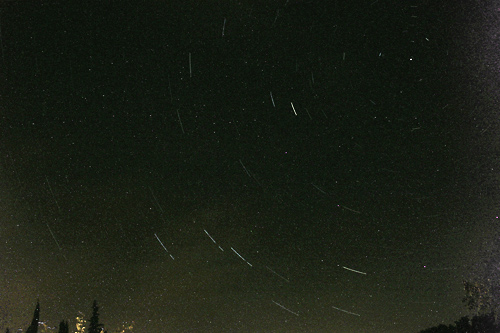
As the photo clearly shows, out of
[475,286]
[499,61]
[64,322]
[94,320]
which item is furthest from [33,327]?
[499,61]

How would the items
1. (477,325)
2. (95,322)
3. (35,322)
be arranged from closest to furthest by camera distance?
1. (477,325)
2. (95,322)
3. (35,322)

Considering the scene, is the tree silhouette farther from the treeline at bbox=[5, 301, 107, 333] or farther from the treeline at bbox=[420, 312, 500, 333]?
the treeline at bbox=[420, 312, 500, 333]

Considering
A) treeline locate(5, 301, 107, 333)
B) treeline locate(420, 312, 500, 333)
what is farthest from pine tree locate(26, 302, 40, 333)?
treeline locate(420, 312, 500, 333)

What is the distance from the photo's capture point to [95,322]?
35344 millimetres

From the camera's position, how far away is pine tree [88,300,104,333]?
35.0 metres

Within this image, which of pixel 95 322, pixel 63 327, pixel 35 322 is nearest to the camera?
pixel 95 322

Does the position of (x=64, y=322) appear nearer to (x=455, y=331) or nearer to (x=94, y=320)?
(x=94, y=320)

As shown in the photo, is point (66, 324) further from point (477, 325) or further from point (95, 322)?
point (477, 325)

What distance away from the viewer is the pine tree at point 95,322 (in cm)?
3500

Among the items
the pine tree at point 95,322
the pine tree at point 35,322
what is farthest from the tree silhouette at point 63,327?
the pine tree at point 35,322

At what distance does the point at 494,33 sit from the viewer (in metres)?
11.9

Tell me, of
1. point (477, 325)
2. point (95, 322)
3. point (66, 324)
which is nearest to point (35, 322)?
point (66, 324)

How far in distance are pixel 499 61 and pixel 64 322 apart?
144 ft

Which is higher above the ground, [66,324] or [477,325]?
[66,324]
